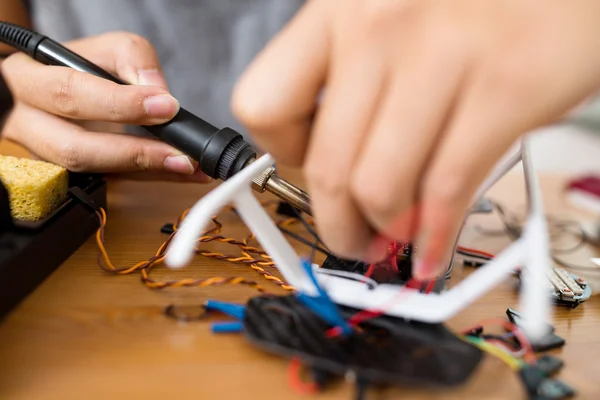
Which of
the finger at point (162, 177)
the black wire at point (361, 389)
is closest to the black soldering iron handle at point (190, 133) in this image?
the finger at point (162, 177)

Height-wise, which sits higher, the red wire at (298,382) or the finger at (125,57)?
the finger at (125,57)

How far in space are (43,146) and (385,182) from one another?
1.27 ft

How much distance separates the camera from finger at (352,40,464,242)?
0.25 meters

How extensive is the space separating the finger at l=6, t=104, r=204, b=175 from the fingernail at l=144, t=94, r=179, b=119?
2.1 inches

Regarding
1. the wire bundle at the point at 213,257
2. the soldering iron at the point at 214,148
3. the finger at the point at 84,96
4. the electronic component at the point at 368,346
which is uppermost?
the finger at the point at 84,96

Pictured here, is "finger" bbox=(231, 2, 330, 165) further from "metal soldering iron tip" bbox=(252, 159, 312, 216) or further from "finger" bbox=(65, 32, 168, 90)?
"finger" bbox=(65, 32, 168, 90)

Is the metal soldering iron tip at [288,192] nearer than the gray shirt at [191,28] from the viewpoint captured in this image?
Yes

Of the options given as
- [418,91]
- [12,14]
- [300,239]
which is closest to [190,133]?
[300,239]

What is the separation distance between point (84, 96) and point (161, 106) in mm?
86

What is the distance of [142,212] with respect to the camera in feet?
1.61

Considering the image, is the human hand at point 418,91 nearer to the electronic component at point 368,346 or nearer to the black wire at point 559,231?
the electronic component at point 368,346

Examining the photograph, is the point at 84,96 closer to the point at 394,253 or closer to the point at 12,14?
the point at 394,253

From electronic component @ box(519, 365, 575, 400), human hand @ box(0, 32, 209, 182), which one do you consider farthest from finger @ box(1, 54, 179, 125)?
electronic component @ box(519, 365, 575, 400)

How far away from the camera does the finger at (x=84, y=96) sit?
0.43m
